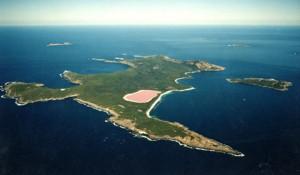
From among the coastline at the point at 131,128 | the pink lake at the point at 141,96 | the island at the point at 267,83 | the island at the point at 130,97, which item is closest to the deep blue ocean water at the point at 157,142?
the coastline at the point at 131,128

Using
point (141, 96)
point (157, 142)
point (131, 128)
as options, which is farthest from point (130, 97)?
point (157, 142)

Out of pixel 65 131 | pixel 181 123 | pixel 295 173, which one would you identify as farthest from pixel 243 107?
pixel 65 131

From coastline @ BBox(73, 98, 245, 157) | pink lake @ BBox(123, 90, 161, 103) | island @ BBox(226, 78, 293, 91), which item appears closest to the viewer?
coastline @ BBox(73, 98, 245, 157)

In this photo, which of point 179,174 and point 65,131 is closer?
point 179,174

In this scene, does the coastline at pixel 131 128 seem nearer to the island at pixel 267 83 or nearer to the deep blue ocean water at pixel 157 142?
the deep blue ocean water at pixel 157 142

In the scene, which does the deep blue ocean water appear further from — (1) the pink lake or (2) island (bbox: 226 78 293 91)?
(2) island (bbox: 226 78 293 91)

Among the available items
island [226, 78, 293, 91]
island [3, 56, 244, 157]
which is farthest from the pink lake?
island [226, 78, 293, 91]

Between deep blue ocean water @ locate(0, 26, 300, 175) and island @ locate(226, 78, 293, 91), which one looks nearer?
deep blue ocean water @ locate(0, 26, 300, 175)

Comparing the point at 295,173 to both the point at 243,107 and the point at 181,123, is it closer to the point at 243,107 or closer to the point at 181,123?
the point at 181,123
